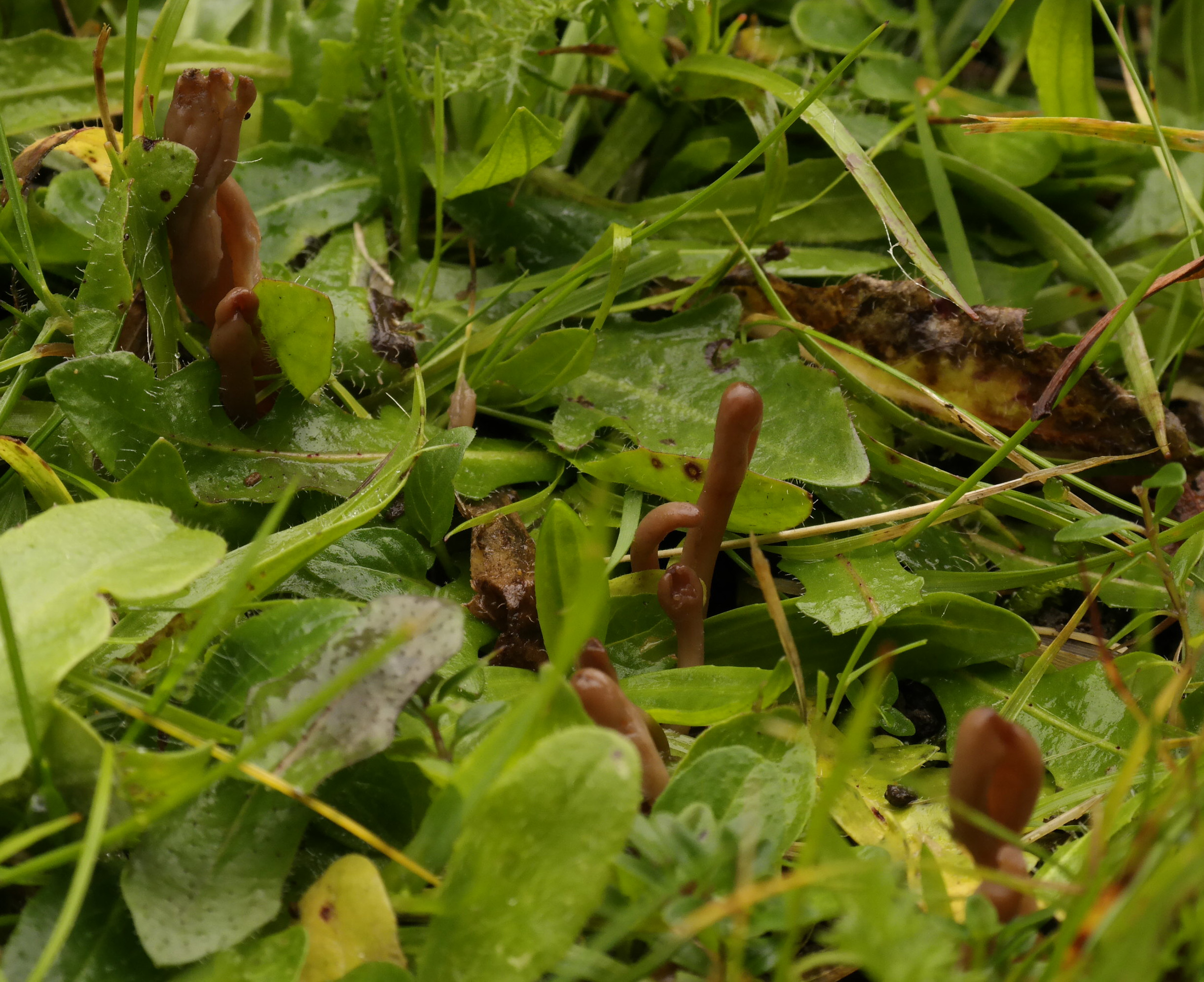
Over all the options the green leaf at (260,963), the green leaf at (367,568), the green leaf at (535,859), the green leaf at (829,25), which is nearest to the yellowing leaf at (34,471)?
the green leaf at (367,568)

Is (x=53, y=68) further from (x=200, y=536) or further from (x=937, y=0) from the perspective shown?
(x=937, y=0)

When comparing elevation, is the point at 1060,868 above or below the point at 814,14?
below

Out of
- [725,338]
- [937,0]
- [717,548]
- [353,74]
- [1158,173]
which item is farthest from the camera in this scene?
[937,0]

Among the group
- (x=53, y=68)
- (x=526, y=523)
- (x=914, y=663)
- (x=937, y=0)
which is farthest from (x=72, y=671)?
(x=937, y=0)

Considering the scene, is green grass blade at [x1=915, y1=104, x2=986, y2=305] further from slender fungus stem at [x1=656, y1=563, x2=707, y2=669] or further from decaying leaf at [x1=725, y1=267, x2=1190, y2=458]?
slender fungus stem at [x1=656, y1=563, x2=707, y2=669]

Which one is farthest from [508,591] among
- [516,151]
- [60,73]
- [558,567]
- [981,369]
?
[60,73]

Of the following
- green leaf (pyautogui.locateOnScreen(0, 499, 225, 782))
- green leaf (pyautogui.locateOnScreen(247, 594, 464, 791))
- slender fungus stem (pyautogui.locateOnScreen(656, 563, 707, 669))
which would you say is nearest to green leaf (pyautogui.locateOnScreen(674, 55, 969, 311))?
slender fungus stem (pyautogui.locateOnScreen(656, 563, 707, 669))

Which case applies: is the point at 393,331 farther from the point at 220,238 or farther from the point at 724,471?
the point at 724,471

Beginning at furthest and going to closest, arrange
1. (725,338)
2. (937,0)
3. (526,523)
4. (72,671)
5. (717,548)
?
(937,0), (725,338), (526,523), (717,548), (72,671)
